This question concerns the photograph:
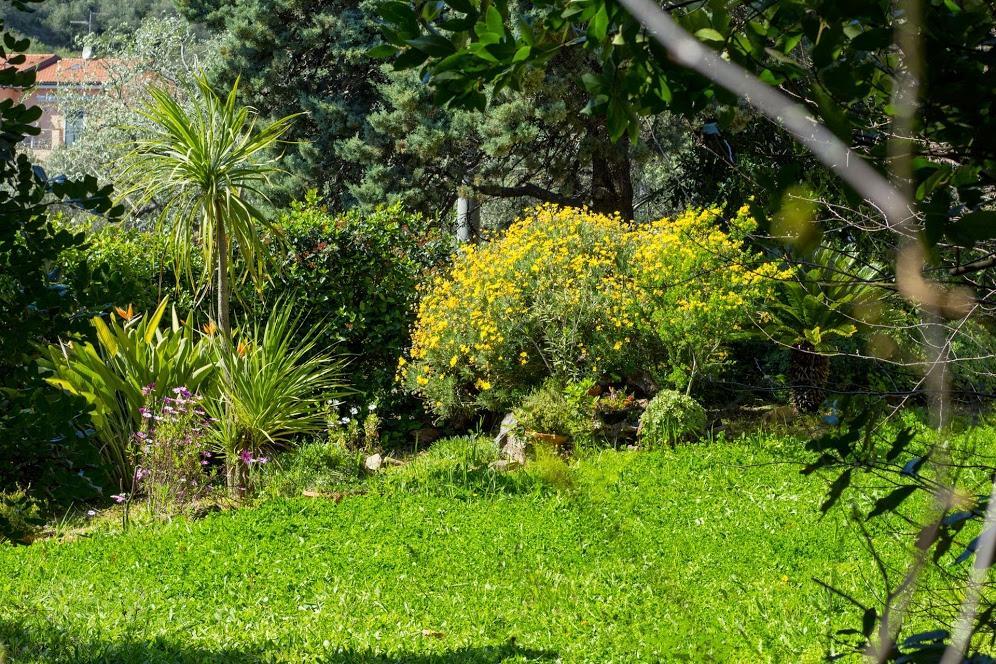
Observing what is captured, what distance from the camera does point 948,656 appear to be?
0.96 m

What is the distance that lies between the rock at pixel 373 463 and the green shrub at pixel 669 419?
220 centimetres

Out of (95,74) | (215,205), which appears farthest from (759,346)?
(95,74)

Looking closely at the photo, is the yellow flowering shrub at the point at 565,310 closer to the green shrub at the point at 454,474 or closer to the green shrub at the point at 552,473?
the green shrub at the point at 454,474

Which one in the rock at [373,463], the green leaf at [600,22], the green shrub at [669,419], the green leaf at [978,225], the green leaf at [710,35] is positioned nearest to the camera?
the green leaf at [978,225]

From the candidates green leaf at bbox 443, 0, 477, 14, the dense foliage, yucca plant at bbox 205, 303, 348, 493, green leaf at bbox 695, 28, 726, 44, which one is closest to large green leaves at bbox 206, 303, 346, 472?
yucca plant at bbox 205, 303, 348, 493

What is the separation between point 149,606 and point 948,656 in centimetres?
477

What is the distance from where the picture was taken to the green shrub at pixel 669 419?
26.9 feet

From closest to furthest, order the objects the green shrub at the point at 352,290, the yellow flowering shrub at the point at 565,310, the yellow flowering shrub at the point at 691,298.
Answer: the yellow flowering shrub at the point at 691,298, the yellow flowering shrub at the point at 565,310, the green shrub at the point at 352,290

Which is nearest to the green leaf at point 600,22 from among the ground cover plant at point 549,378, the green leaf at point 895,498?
the ground cover plant at point 549,378

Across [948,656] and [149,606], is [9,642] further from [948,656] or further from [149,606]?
[948,656]

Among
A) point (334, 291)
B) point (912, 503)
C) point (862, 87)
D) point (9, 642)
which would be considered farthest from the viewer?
point (334, 291)

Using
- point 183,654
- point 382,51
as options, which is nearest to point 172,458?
point 183,654

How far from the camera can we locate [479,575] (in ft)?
17.6

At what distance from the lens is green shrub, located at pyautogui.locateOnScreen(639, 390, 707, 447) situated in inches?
323
